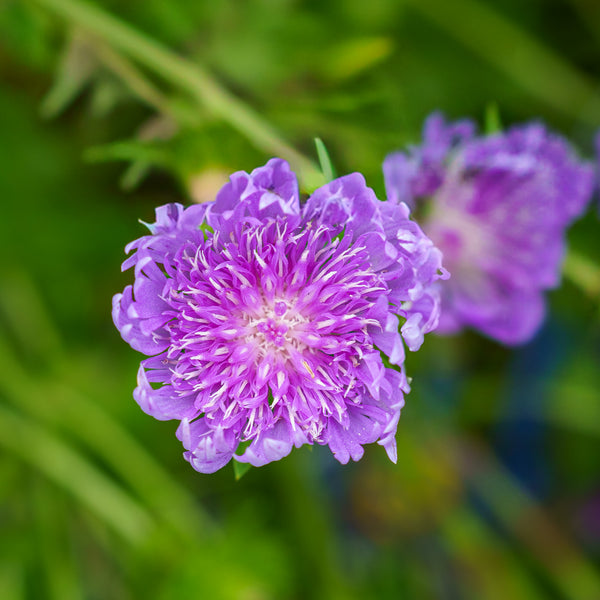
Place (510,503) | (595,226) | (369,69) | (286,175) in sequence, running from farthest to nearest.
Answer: (510,503) < (595,226) < (369,69) < (286,175)

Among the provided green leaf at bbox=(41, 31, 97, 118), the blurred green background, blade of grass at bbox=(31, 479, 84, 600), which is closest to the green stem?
green leaf at bbox=(41, 31, 97, 118)

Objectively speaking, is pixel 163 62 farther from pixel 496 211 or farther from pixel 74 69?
pixel 496 211

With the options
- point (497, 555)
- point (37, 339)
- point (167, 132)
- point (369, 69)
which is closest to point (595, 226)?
point (369, 69)

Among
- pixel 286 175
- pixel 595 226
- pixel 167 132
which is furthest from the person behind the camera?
pixel 595 226

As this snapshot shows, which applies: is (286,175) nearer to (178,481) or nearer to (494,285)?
(494,285)

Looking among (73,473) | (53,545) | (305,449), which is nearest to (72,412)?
(73,473)

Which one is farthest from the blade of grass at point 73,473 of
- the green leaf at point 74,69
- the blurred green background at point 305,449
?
the green leaf at point 74,69
